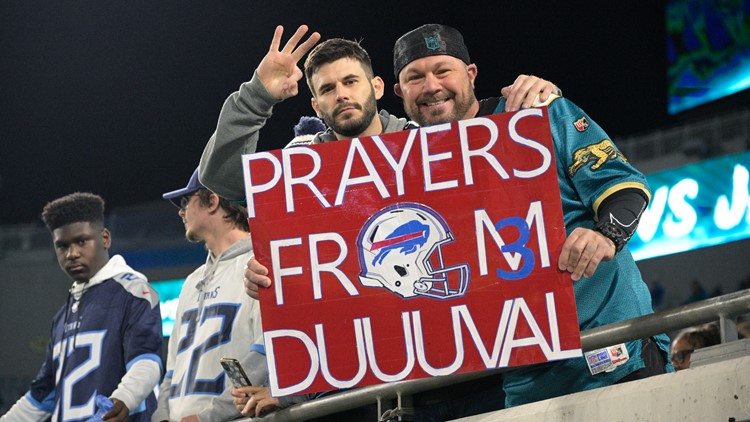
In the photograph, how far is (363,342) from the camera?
92.5 inches

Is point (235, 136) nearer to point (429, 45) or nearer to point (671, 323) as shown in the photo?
point (429, 45)

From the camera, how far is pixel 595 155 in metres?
2.42

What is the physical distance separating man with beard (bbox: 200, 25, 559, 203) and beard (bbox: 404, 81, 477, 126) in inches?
4.5

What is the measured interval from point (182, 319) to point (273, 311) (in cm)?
144

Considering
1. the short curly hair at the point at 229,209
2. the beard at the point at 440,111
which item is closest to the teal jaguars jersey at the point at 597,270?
the beard at the point at 440,111

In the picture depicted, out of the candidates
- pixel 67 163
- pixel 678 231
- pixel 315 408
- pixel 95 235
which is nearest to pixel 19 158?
pixel 67 163

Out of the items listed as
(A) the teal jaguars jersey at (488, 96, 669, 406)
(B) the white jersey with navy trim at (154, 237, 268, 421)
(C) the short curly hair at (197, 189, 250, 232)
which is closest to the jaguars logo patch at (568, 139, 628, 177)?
(A) the teal jaguars jersey at (488, 96, 669, 406)

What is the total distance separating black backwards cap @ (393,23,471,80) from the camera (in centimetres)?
271

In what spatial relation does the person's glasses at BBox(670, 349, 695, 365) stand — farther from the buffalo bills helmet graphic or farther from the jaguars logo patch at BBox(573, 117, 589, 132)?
the buffalo bills helmet graphic

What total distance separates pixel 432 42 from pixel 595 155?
1.78ft

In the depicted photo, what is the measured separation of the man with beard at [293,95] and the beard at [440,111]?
114 millimetres

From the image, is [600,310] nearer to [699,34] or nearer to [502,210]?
[502,210]

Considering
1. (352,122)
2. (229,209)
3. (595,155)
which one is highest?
(352,122)

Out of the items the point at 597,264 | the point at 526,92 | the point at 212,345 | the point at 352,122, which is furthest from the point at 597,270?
the point at 212,345
